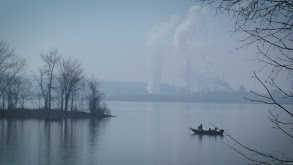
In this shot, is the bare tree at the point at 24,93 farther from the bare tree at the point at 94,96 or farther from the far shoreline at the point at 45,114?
the bare tree at the point at 94,96

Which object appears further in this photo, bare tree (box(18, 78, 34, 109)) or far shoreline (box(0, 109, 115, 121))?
bare tree (box(18, 78, 34, 109))

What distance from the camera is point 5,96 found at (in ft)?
134

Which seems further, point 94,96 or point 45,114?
point 94,96

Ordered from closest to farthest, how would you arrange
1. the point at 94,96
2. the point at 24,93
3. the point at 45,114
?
the point at 24,93, the point at 45,114, the point at 94,96

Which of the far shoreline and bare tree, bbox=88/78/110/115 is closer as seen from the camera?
the far shoreline

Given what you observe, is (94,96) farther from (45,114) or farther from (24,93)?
(24,93)

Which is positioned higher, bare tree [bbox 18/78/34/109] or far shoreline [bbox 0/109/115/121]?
bare tree [bbox 18/78/34/109]

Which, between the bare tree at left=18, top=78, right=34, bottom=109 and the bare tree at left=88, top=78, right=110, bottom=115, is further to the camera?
the bare tree at left=88, top=78, right=110, bottom=115

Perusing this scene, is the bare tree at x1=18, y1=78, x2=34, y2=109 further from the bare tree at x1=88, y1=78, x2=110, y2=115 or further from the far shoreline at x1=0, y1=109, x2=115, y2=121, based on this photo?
the bare tree at x1=88, y1=78, x2=110, y2=115

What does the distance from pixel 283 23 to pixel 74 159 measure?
1682cm

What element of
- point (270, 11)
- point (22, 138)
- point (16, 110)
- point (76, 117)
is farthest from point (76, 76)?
point (270, 11)

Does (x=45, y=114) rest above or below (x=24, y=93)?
below

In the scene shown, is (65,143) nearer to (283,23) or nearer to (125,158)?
(125,158)

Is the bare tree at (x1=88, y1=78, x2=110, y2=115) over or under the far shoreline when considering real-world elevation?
over
